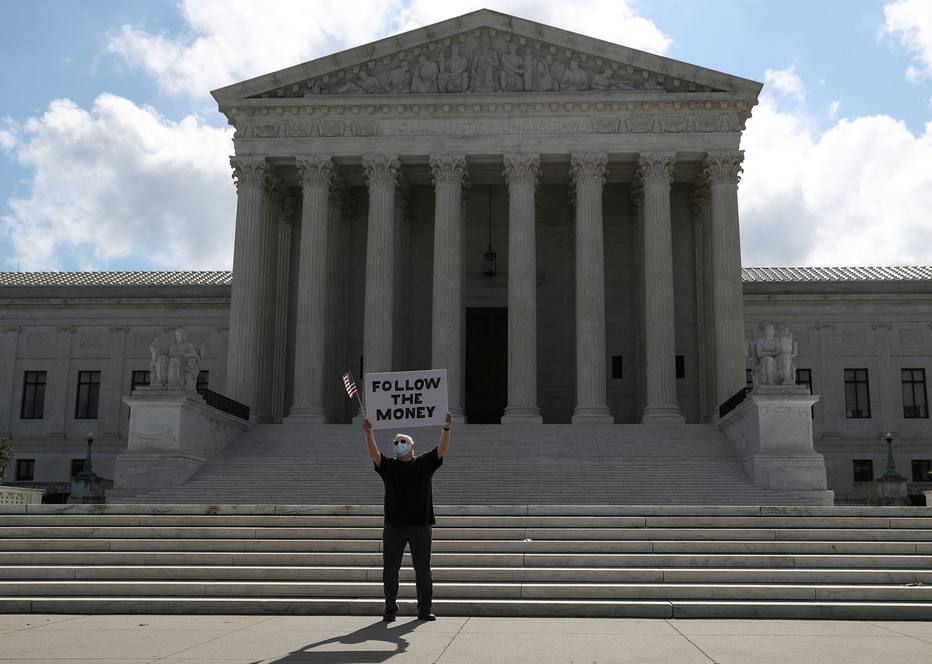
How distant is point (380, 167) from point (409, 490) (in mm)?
30346

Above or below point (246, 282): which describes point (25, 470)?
below

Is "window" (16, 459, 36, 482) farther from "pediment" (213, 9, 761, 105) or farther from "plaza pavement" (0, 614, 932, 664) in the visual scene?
"plaza pavement" (0, 614, 932, 664)

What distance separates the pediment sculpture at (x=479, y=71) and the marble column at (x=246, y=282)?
3510mm

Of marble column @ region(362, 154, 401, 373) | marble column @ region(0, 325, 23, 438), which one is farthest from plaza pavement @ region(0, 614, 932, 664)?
marble column @ region(0, 325, 23, 438)

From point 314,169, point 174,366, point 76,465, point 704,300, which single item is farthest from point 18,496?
point 704,300

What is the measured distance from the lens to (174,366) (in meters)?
33.8

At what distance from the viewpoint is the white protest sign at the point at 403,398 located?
49.9 feet

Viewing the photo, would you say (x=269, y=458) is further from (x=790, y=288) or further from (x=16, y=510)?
(x=790, y=288)

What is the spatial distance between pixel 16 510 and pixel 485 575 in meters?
10.6

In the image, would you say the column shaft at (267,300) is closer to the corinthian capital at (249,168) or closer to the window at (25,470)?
the corinthian capital at (249,168)

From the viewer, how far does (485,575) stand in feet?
53.6

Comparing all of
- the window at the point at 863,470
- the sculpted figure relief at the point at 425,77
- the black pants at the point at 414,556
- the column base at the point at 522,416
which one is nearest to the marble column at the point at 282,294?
the sculpted figure relief at the point at 425,77

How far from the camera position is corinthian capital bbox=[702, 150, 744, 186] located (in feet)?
135

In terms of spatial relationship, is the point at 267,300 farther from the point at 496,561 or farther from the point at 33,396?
the point at 496,561
